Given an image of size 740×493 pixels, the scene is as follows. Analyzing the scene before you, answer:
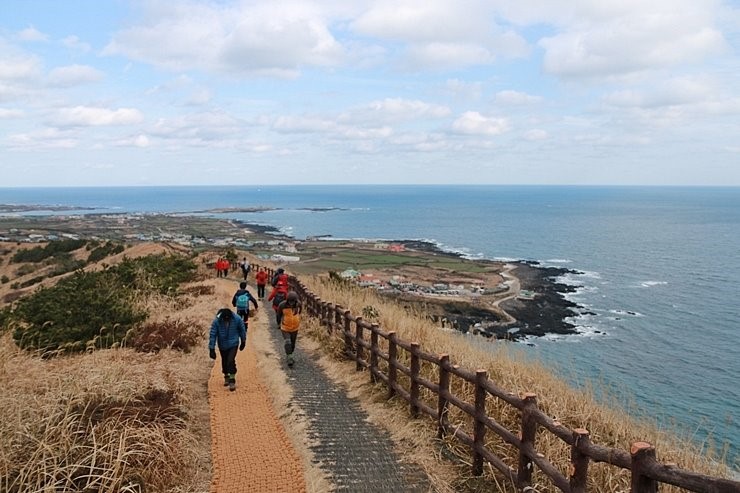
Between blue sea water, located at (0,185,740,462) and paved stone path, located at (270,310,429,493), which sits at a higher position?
paved stone path, located at (270,310,429,493)

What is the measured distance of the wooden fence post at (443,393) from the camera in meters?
7.51

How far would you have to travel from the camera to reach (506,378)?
908cm

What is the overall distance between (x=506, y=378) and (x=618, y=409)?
5.39 feet

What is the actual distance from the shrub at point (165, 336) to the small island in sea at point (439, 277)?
224 inches

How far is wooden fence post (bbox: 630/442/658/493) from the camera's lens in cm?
418

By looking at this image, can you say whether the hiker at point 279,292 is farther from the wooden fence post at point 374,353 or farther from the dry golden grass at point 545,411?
the wooden fence post at point 374,353

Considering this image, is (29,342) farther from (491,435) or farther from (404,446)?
(491,435)

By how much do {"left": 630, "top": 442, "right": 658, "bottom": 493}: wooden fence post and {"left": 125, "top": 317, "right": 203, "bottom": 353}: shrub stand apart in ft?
33.9

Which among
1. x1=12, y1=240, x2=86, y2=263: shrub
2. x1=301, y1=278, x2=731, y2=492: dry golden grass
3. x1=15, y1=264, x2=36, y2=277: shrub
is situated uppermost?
x1=301, y1=278, x2=731, y2=492: dry golden grass

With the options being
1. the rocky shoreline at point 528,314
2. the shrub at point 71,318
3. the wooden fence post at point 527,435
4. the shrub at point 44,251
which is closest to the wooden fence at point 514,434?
the wooden fence post at point 527,435

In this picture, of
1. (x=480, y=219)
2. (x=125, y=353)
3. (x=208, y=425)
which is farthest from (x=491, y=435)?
(x=480, y=219)

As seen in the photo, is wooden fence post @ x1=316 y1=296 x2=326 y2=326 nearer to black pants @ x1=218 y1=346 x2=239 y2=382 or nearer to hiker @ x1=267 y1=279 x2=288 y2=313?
hiker @ x1=267 y1=279 x2=288 y2=313

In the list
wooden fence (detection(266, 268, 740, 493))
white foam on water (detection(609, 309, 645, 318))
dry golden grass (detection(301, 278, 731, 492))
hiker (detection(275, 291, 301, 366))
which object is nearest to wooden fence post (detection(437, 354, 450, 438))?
wooden fence (detection(266, 268, 740, 493))

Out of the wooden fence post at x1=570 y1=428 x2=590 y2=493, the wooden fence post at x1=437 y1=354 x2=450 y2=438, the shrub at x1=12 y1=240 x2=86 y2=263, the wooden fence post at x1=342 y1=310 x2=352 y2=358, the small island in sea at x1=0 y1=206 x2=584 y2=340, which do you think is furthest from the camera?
the shrub at x1=12 y1=240 x2=86 y2=263
